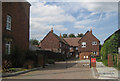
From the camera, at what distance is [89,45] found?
4516 centimetres

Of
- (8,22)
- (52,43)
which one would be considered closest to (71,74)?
(8,22)

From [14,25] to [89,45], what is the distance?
31.2 metres

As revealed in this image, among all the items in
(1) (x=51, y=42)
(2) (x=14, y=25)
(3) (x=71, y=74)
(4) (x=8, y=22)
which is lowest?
(3) (x=71, y=74)

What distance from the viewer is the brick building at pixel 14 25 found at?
1574cm

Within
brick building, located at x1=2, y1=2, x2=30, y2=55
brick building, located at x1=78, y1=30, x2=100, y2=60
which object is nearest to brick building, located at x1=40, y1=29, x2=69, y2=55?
brick building, located at x1=78, y1=30, x2=100, y2=60

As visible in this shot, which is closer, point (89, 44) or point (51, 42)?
point (51, 42)

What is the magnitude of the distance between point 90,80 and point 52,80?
251 centimetres

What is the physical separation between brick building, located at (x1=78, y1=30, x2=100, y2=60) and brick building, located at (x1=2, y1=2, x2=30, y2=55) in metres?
26.4

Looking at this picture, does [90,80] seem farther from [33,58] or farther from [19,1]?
[19,1]

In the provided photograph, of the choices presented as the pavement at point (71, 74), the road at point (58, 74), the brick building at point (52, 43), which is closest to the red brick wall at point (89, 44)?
the brick building at point (52, 43)

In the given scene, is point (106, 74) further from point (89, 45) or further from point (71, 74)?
point (89, 45)

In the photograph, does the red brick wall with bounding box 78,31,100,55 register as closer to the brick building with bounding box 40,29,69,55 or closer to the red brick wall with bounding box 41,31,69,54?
the brick building with bounding box 40,29,69,55

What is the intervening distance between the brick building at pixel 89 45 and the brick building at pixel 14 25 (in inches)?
1040

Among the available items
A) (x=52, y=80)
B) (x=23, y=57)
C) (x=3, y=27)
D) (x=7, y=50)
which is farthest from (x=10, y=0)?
(x=52, y=80)
